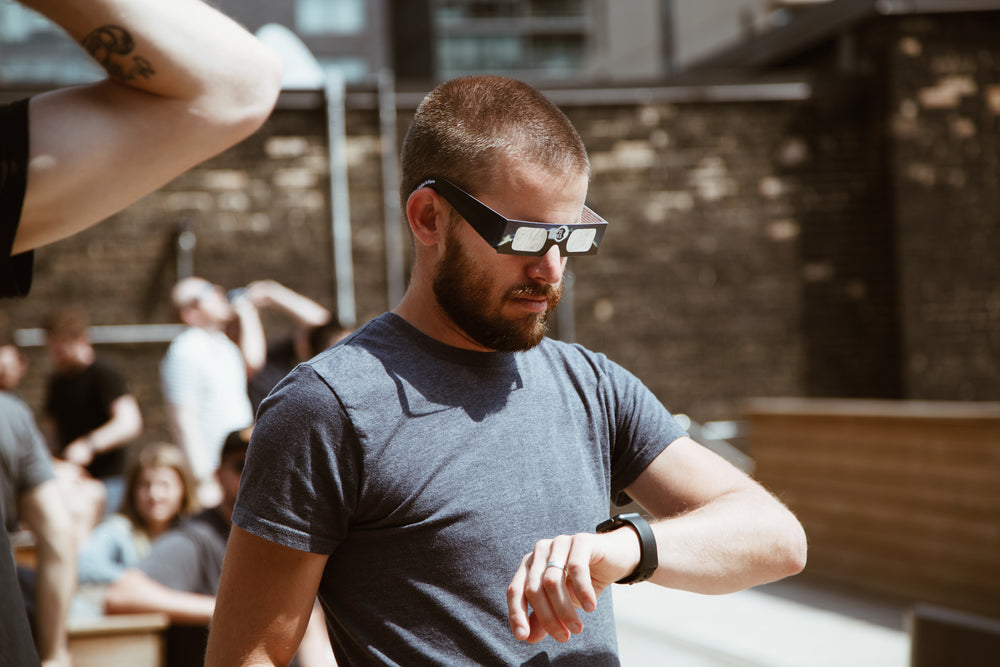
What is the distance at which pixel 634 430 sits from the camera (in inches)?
66.6

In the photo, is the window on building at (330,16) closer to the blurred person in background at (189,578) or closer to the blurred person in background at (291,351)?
the blurred person in background at (291,351)

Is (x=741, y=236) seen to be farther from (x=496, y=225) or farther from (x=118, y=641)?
(x=496, y=225)

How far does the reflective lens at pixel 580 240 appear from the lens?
1.53m

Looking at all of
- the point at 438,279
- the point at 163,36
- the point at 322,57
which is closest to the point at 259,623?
the point at 438,279

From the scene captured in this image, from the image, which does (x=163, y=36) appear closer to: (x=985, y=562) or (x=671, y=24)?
(x=985, y=562)

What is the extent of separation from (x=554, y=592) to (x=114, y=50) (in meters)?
0.76

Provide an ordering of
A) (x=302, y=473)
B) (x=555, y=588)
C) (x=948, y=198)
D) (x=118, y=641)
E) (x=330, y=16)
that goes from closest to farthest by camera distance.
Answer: (x=555, y=588) → (x=302, y=473) → (x=118, y=641) → (x=948, y=198) → (x=330, y=16)

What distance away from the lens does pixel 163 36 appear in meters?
0.94

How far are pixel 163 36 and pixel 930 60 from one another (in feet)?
34.7

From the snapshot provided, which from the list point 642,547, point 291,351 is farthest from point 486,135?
point 291,351

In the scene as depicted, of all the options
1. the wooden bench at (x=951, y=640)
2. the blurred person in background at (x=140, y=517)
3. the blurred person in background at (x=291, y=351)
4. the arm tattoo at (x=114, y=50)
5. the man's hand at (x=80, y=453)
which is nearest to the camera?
the arm tattoo at (x=114, y=50)

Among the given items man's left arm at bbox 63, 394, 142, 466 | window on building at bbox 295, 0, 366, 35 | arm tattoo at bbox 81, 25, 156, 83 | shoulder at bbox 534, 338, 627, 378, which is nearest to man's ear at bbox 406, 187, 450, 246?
shoulder at bbox 534, 338, 627, 378

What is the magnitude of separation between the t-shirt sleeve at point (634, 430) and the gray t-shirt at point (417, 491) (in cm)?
11

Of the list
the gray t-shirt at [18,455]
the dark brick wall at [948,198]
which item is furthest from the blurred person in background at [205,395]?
the dark brick wall at [948,198]
